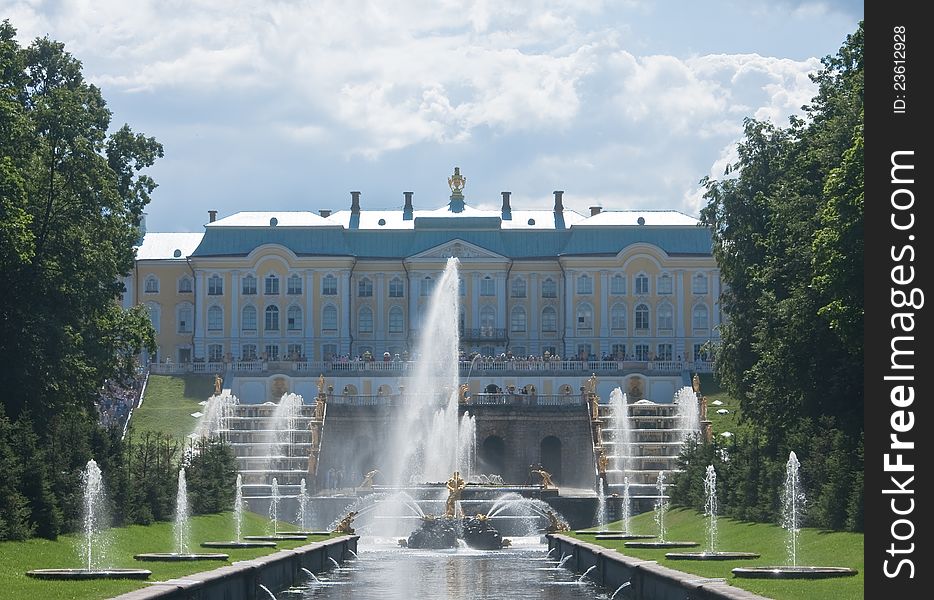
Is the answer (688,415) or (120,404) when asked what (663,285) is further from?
(120,404)

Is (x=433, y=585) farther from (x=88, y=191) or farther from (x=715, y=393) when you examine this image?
(x=715, y=393)

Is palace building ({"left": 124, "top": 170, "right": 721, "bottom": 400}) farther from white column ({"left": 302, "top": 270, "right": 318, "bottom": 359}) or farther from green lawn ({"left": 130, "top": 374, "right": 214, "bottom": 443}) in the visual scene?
green lawn ({"left": 130, "top": 374, "right": 214, "bottom": 443})

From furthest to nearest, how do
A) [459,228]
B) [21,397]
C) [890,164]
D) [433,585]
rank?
[459,228]
[21,397]
[433,585]
[890,164]

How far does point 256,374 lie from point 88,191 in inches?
1941

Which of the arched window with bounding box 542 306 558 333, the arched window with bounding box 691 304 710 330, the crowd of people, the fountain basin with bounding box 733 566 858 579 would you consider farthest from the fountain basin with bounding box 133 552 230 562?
the arched window with bounding box 542 306 558 333

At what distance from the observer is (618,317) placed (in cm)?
11106

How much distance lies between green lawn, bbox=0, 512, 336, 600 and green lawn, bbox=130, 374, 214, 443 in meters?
35.9

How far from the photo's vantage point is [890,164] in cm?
1942

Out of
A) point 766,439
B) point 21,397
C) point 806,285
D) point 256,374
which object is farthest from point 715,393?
point 21,397

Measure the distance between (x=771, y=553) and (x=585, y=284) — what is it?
8062 cm

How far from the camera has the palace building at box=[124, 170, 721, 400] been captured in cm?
11062

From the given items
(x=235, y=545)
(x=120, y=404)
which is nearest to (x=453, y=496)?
(x=235, y=545)

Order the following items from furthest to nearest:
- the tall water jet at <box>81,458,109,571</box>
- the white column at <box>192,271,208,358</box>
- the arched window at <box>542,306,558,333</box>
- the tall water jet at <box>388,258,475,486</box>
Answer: the arched window at <box>542,306,558,333</box> < the white column at <box>192,271,208,358</box> < the tall water jet at <box>388,258,475,486</box> < the tall water jet at <box>81,458,109,571</box>

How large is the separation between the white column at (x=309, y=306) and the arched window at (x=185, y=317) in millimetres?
7353
